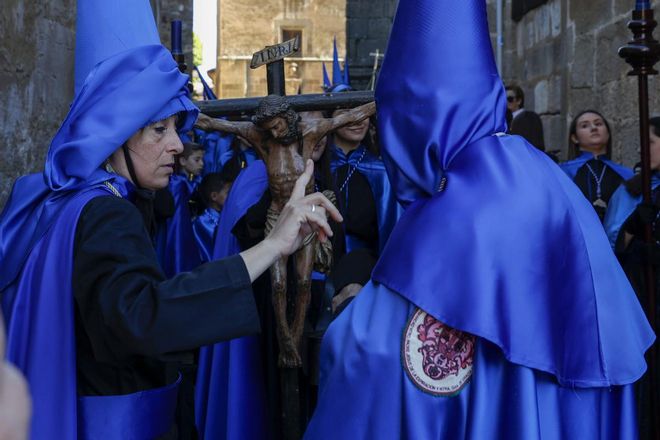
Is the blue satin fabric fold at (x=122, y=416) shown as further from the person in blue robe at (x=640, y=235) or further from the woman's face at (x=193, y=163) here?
the woman's face at (x=193, y=163)

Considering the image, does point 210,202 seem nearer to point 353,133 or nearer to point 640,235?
point 353,133

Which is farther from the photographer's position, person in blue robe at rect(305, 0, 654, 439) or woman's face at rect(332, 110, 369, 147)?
woman's face at rect(332, 110, 369, 147)

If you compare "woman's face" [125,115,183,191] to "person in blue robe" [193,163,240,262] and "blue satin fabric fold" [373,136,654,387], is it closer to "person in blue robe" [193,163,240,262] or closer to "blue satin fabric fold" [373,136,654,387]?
"blue satin fabric fold" [373,136,654,387]

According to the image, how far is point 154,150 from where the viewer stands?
2.42 m

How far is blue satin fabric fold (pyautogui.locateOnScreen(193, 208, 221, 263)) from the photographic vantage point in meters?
6.71

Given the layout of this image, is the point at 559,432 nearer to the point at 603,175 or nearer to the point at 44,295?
the point at 44,295

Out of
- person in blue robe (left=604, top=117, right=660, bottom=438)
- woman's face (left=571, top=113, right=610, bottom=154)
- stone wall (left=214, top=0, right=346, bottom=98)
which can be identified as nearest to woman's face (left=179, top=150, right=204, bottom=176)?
woman's face (left=571, top=113, right=610, bottom=154)

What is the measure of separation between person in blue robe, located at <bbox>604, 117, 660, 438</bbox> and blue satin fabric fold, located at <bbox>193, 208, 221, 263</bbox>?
289 cm

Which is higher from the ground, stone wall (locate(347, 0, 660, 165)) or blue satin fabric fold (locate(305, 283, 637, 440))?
stone wall (locate(347, 0, 660, 165))

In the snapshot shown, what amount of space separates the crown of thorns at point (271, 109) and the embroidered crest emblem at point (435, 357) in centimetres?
165

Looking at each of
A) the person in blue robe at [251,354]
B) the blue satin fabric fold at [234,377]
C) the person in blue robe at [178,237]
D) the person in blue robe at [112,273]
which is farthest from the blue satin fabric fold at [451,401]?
the person in blue robe at [178,237]

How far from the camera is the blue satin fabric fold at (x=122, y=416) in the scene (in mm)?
2219

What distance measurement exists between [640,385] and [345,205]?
1681 mm

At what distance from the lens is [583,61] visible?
7227 millimetres
